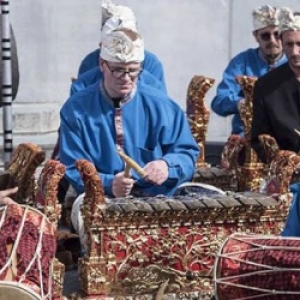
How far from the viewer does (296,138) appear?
6.47m

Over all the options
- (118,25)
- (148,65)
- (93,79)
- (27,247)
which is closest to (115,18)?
(118,25)

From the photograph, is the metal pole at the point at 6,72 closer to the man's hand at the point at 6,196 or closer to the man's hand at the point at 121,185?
the man's hand at the point at 121,185

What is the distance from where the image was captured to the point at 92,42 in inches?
379

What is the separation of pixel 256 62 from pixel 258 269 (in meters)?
3.80

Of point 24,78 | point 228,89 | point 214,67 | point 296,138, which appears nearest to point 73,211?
point 296,138

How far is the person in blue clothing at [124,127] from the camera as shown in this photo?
577 cm

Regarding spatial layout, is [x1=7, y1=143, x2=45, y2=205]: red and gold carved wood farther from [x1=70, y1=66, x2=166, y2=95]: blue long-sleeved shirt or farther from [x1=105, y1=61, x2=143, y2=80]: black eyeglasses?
[x1=70, y1=66, x2=166, y2=95]: blue long-sleeved shirt

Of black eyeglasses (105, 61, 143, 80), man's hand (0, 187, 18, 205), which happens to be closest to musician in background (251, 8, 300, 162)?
black eyeglasses (105, 61, 143, 80)

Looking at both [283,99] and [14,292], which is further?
[283,99]

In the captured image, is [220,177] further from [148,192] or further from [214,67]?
[214,67]

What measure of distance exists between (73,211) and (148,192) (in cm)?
34

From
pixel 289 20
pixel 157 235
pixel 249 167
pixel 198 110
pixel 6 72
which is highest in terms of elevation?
pixel 289 20

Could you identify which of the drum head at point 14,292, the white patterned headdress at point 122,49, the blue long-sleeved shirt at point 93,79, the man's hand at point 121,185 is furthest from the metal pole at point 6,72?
the drum head at point 14,292

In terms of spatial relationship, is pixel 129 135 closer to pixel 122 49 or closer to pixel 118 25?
pixel 122 49
